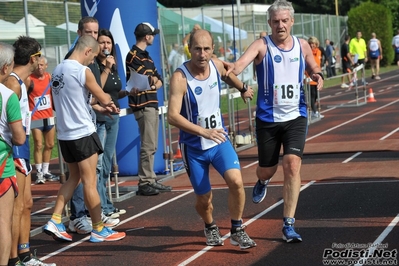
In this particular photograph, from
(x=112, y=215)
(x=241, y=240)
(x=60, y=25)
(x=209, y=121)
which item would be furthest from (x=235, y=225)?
(x=60, y=25)

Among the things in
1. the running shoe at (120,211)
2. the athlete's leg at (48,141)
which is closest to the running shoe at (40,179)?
the athlete's leg at (48,141)

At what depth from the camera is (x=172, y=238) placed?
845 centimetres

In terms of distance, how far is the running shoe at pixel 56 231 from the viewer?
8469 mm

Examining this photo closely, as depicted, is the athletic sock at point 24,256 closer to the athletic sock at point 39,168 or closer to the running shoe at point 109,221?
the running shoe at point 109,221

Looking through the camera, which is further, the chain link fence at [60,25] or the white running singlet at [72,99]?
the chain link fence at [60,25]

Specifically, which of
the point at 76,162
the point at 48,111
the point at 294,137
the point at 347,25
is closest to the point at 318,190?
the point at 294,137

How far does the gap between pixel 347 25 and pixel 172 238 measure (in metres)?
45.6

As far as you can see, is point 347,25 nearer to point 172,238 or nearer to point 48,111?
point 48,111

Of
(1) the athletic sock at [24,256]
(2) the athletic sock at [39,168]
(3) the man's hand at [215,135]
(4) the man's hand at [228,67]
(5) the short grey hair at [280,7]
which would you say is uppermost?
(5) the short grey hair at [280,7]

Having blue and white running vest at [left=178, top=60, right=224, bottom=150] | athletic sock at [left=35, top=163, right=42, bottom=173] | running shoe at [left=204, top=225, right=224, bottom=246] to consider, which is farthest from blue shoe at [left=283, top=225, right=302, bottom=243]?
athletic sock at [left=35, top=163, right=42, bottom=173]

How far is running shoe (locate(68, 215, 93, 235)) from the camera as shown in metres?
9.05

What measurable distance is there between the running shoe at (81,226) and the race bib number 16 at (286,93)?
2568mm

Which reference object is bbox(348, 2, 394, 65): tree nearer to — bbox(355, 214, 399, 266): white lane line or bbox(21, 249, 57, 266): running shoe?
bbox(355, 214, 399, 266): white lane line

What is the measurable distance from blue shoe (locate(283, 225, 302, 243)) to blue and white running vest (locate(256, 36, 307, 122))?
3.48ft
